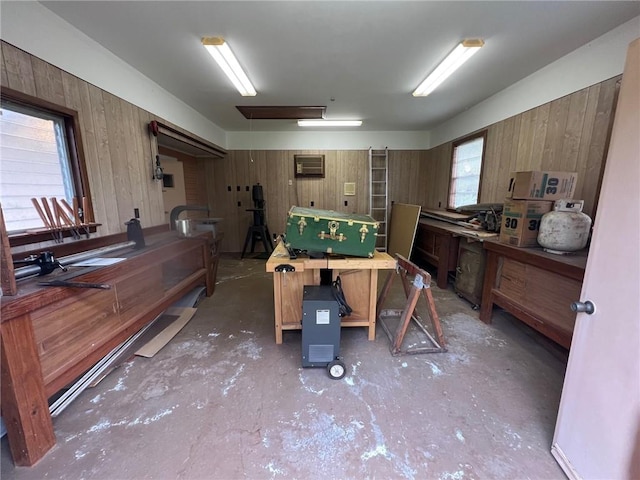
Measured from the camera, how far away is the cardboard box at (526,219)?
225 cm

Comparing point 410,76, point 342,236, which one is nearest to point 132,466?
point 342,236

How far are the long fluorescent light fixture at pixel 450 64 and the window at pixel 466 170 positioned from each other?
51.0 inches

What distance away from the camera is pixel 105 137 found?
2521mm

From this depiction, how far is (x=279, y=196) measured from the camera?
584 cm

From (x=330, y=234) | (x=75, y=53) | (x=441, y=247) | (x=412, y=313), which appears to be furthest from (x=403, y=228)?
(x=75, y=53)

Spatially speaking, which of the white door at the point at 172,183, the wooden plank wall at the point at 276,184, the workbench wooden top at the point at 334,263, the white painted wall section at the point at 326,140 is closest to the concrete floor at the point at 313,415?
the workbench wooden top at the point at 334,263

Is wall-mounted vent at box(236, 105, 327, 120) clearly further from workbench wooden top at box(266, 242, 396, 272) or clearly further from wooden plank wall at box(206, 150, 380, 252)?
workbench wooden top at box(266, 242, 396, 272)

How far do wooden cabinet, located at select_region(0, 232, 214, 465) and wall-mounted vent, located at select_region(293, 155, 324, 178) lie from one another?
3.94 metres

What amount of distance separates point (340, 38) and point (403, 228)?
11.2ft

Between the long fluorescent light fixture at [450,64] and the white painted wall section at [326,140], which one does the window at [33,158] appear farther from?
the white painted wall section at [326,140]

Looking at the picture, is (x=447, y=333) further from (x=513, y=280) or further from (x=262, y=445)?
(x=262, y=445)

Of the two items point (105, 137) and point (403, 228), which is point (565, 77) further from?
point (105, 137)

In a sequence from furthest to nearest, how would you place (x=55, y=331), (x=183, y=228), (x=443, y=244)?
(x=443, y=244) < (x=183, y=228) < (x=55, y=331)

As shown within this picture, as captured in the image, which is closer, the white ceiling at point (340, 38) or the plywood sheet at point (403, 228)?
the white ceiling at point (340, 38)
